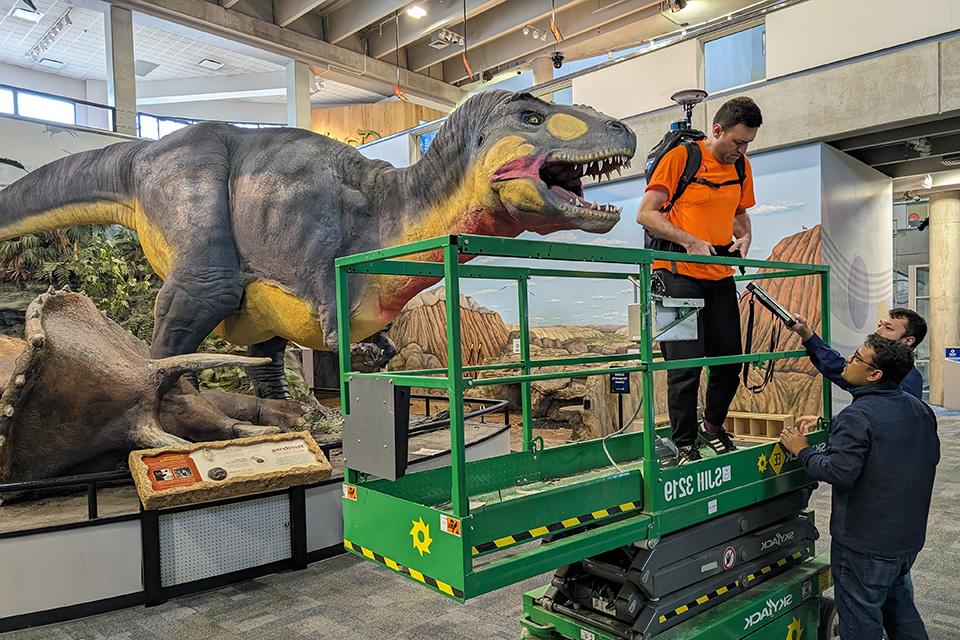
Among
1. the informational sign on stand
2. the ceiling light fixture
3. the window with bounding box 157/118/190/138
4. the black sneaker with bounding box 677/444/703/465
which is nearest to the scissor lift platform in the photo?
the black sneaker with bounding box 677/444/703/465

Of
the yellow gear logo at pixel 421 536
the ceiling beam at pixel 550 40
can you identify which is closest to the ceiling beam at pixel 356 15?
the ceiling beam at pixel 550 40

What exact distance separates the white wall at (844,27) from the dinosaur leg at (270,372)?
17.0ft

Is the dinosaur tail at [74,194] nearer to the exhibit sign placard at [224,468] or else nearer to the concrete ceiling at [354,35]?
the exhibit sign placard at [224,468]

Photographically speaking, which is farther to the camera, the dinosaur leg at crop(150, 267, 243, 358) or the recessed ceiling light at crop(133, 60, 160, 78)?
the recessed ceiling light at crop(133, 60, 160, 78)

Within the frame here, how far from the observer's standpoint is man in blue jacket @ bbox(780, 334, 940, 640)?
2.38m

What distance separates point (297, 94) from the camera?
455 inches

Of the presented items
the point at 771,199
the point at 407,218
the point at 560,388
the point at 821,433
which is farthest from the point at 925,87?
the point at 560,388

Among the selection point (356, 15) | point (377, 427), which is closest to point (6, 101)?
point (356, 15)

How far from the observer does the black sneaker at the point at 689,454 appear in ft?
9.04

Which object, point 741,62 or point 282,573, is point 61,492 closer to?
point 282,573

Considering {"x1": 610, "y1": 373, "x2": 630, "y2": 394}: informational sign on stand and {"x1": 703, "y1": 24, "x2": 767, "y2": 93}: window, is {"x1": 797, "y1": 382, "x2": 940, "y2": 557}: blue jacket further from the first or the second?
{"x1": 703, "y1": 24, "x2": 767, "y2": 93}: window

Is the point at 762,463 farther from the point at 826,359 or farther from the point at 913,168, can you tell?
the point at 913,168

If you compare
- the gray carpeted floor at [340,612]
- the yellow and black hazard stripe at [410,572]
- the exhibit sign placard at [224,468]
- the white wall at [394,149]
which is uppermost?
the white wall at [394,149]

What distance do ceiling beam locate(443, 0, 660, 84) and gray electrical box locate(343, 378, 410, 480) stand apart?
10.2 metres
